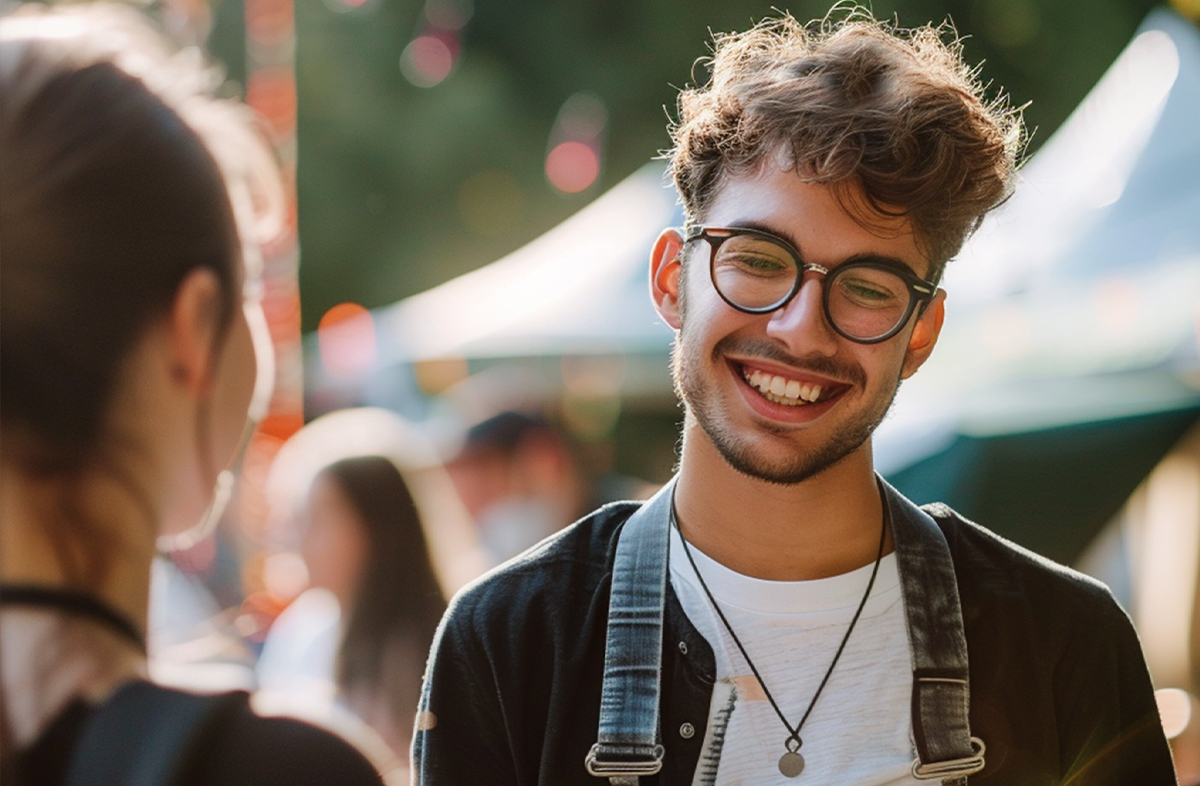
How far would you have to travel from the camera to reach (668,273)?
189cm

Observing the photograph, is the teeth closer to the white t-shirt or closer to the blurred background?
the white t-shirt

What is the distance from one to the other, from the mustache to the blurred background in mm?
829

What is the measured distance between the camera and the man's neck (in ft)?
5.91

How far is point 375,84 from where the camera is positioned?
11.7 metres

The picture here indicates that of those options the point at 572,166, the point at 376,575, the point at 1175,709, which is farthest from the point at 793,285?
the point at 572,166

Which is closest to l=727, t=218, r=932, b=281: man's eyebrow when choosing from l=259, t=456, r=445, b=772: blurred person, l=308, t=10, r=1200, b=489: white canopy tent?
l=259, t=456, r=445, b=772: blurred person

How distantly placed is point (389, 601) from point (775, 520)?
1.78 m

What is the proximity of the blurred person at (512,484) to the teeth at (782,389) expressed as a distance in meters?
3.61

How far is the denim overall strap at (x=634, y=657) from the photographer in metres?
1.64

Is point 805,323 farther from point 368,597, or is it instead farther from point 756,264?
point 368,597

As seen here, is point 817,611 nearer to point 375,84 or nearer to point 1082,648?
point 1082,648

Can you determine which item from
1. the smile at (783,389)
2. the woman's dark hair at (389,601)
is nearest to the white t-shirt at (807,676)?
the smile at (783,389)

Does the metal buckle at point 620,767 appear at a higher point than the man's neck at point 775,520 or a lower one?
lower

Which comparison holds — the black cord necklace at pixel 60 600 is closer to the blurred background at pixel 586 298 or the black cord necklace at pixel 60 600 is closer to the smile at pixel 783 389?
the blurred background at pixel 586 298
